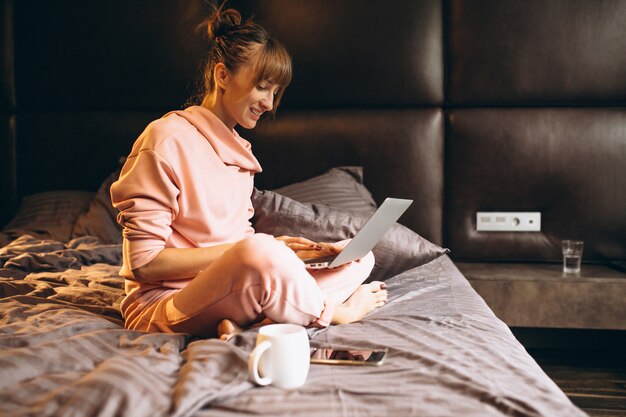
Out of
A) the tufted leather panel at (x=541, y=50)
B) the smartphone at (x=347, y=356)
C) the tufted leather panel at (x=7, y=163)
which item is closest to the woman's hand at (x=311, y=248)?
the smartphone at (x=347, y=356)

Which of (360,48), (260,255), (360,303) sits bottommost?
(360,303)

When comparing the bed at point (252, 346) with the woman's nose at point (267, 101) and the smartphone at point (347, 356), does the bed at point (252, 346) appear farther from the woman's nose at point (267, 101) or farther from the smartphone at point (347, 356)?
the woman's nose at point (267, 101)

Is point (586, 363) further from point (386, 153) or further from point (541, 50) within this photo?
point (541, 50)

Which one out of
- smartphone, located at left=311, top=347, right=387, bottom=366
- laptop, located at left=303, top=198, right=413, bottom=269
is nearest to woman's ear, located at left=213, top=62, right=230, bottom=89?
laptop, located at left=303, top=198, right=413, bottom=269

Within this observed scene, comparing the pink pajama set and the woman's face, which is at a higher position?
the woman's face

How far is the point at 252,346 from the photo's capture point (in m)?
1.09

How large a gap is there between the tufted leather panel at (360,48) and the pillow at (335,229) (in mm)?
761

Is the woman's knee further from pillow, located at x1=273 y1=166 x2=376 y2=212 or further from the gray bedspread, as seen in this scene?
pillow, located at x1=273 y1=166 x2=376 y2=212

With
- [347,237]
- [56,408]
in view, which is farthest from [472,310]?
[56,408]

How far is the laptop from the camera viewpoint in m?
1.26

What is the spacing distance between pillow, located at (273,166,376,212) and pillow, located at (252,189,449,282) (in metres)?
0.26

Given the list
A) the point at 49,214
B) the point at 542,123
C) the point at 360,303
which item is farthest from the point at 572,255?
the point at 49,214

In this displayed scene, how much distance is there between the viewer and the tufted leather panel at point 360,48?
8.10 ft

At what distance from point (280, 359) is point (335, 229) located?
97cm
